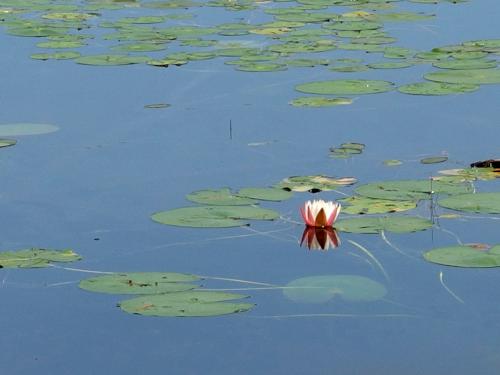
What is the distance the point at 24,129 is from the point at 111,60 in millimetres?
1658

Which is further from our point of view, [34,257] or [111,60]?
[111,60]

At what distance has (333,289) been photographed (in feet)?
12.2

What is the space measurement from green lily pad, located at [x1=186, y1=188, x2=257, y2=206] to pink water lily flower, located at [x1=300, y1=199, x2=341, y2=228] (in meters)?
0.32

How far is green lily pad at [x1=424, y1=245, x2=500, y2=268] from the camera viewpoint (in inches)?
151

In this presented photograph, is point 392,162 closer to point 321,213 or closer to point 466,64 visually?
point 321,213

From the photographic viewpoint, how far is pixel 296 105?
606cm

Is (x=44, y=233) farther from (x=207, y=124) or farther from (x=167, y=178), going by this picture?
(x=207, y=124)

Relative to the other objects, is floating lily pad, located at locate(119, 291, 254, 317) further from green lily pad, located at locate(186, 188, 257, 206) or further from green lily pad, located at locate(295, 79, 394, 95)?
Result: green lily pad, located at locate(295, 79, 394, 95)

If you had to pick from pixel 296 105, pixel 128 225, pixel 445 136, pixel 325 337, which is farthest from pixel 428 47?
pixel 325 337

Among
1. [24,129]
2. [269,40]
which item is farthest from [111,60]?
[24,129]

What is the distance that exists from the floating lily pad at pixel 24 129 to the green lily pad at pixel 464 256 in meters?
2.42

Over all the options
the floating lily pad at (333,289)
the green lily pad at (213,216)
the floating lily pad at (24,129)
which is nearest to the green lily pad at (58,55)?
the floating lily pad at (24,129)

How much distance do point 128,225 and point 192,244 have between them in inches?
12.7

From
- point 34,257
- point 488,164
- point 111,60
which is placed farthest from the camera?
point 111,60
